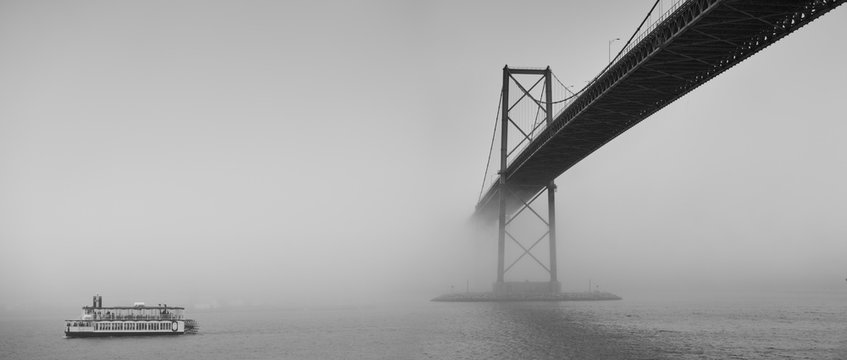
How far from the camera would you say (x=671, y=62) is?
47812 mm

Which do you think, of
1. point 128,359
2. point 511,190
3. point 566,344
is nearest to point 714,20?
point 566,344

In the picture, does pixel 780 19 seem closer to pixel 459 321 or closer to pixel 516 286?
pixel 459 321

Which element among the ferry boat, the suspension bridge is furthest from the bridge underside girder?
the ferry boat

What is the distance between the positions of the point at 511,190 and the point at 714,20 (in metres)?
67.1

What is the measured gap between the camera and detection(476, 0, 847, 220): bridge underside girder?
37875mm

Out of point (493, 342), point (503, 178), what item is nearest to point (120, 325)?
point (493, 342)

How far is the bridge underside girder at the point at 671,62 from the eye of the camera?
37.9 metres

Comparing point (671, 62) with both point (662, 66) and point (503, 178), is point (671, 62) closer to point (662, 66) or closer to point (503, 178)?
point (662, 66)

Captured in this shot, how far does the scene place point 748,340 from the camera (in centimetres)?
5456

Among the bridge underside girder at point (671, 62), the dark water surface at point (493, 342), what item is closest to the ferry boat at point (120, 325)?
the dark water surface at point (493, 342)

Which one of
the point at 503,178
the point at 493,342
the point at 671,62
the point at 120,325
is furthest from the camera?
the point at 503,178

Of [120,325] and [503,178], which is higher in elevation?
[503,178]

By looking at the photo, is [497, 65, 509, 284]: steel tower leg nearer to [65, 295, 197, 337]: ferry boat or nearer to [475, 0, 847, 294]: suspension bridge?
[475, 0, 847, 294]: suspension bridge

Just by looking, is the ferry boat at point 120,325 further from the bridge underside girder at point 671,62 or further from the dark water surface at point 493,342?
the bridge underside girder at point 671,62
